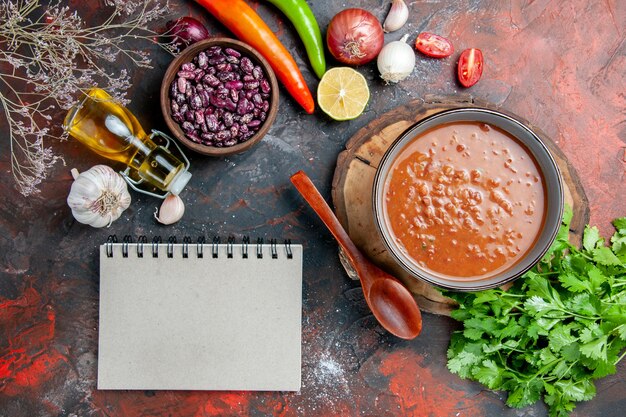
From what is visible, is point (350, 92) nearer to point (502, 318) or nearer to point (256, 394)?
point (502, 318)

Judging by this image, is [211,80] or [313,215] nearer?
[211,80]

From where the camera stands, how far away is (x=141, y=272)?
2350 mm

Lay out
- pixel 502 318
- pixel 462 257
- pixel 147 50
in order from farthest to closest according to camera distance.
→ pixel 147 50, pixel 502 318, pixel 462 257

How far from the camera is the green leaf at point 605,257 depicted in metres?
2.21

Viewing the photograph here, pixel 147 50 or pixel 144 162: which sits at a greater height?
pixel 147 50

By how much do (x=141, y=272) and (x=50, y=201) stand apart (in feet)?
1.62

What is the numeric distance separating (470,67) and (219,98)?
3.43 ft

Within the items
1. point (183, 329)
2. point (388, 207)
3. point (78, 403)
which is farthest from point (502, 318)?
point (78, 403)

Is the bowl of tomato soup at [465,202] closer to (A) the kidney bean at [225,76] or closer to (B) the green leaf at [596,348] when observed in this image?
(B) the green leaf at [596,348]

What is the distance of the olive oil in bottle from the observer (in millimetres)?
2197

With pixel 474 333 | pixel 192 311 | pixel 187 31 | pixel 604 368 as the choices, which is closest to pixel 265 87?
pixel 187 31

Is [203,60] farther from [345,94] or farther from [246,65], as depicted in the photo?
[345,94]

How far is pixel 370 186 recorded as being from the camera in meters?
2.27

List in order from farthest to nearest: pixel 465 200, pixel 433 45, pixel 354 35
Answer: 1. pixel 433 45
2. pixel 354 35
3. pixel 465 200
